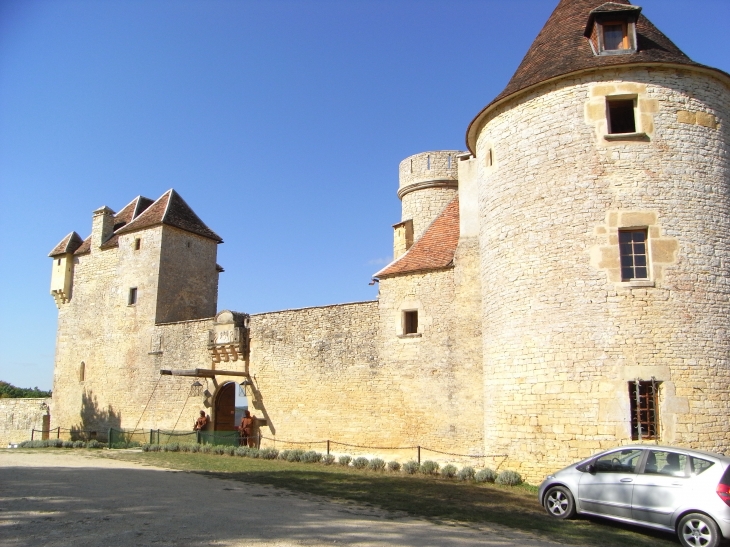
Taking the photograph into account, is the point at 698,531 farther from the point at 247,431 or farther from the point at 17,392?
the point at 17,392

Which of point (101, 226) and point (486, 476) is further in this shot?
Answer: point (101, 226)

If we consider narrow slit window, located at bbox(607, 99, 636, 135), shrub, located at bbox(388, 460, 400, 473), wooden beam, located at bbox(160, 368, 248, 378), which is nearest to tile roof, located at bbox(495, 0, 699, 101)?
narrow slit window, located at bbox(607, 99, 636, 135)

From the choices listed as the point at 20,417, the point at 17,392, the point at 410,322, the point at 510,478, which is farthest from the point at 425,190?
the point at 17,392

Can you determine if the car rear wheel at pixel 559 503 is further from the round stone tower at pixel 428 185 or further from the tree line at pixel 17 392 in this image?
the tree line at pixel 17 392

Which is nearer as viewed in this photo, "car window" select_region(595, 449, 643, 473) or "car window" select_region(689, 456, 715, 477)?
"car window" select_region(689, 456, 715, 477)

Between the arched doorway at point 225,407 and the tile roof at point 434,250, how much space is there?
8.20 metres

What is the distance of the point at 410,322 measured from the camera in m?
17.8

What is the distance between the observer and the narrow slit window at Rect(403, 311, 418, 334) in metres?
17.7

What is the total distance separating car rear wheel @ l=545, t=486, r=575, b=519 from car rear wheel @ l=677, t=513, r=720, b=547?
1.74 meters

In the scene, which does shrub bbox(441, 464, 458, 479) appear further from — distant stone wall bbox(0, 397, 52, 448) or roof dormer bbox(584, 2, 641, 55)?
distant stone wall bbox(0, 397, 52, 448)

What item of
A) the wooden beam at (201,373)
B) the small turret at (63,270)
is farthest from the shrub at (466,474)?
the small turret at (63,270)

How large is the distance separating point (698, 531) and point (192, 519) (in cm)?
642

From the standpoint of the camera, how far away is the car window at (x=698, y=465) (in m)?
8.43

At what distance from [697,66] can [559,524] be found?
9.29 metres
